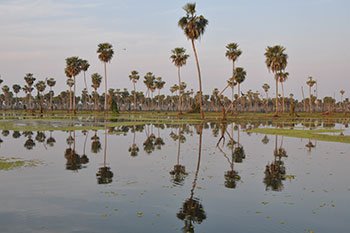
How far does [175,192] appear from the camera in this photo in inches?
634

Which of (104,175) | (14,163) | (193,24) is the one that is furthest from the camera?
(193,24)

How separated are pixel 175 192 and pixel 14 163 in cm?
1212

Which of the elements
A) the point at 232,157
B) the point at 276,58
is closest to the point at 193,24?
the point at 276,58

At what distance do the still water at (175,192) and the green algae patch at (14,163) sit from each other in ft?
2.25

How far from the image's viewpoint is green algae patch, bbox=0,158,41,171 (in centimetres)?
2166

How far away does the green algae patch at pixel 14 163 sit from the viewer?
71.1 feet

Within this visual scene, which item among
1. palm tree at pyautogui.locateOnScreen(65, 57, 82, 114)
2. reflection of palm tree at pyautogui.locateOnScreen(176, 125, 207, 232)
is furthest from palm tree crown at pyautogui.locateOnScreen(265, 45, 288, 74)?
reflection of palm tree at pyautogui.locateOnScreen(176, 125, 207, 232)

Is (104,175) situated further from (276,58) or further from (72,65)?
(72,65)

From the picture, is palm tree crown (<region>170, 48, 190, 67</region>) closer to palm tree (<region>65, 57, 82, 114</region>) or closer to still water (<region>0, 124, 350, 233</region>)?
palm tree (<region>65, 57, 82, 114</region>)

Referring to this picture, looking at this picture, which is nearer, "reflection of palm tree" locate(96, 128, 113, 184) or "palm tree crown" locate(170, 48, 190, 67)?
"reflection of palm tree" locate(96, 128, 113, 184)

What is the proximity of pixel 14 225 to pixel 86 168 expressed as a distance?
406 inches

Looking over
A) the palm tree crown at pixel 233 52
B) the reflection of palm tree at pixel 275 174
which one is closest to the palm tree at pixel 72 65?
the palm tree crown at pixel 233 52

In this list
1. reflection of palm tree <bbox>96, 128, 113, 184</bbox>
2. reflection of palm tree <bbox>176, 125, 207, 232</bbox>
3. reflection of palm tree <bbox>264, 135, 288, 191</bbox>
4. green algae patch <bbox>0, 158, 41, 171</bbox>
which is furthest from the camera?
green algae patch <bbox>0, 158, 41, 171</bbox>

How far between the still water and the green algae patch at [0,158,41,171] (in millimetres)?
687
